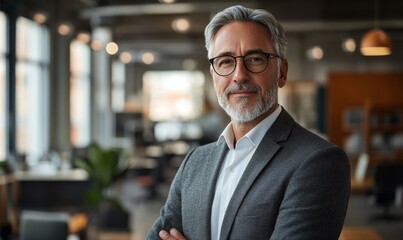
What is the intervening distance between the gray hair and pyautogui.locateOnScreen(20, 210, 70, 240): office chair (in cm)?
359

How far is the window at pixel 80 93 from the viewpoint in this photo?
52.4ft

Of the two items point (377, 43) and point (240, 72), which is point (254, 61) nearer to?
point (240, 72)

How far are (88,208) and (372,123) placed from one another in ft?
19.2

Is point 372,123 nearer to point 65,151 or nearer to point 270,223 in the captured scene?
point 65,151

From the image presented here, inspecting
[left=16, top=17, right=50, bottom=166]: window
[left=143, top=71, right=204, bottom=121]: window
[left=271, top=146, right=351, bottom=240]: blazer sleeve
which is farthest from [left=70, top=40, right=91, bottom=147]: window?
[left=271, top=146, right=351, bottom=240]: blazer sleeve

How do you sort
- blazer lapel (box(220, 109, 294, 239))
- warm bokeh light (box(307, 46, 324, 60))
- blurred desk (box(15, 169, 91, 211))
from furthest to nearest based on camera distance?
warm bokeh light (box(307, 46, 324, 60))
blurred desk (box(15, 169, 91, 211))
blazer lapel (box(220, 109, 294, 239))

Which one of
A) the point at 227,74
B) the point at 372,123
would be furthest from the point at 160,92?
the point at 227,74

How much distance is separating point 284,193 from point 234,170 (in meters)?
0.19

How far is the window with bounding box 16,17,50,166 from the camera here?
483 inches

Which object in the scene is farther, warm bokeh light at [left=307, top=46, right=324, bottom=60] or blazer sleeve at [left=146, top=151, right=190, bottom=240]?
warm bokeh light at [left=307, top=46, right=324, bottom=60]

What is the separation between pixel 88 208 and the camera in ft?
30.9

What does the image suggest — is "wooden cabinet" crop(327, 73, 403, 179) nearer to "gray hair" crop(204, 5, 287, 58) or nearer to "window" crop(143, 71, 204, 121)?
"gray hair" crop(204, 5, 287, 58)

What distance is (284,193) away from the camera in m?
1.61

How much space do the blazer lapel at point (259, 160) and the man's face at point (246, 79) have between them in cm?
6
